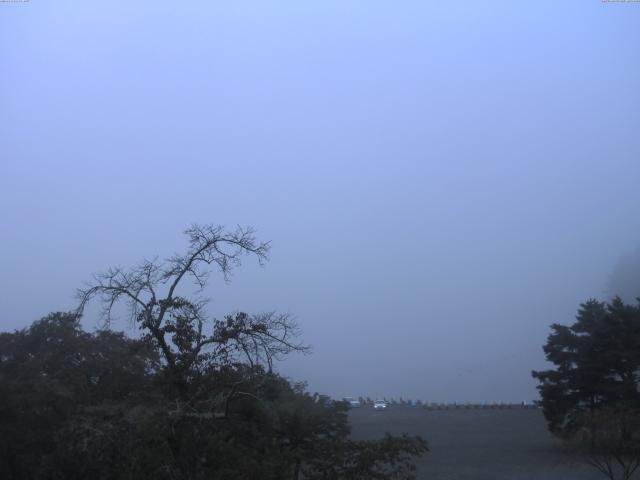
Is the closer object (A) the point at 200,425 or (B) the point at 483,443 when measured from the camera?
(A) the point at 200,425

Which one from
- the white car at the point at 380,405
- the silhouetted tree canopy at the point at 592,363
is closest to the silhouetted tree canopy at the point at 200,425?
the silhouetted tree canopy at the point at 592,363

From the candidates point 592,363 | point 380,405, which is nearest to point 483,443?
point 592,363

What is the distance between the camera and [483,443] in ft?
139

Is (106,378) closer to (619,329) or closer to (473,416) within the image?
(619,329)

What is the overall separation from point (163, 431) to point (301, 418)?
544cm

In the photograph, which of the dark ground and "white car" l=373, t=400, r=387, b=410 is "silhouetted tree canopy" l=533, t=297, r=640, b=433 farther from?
"white car" l=373, t=400, r=387, b=410

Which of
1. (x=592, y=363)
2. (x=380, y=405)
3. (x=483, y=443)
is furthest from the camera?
(x=380, y=405)

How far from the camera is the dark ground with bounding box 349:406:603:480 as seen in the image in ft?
102

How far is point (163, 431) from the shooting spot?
344 inches

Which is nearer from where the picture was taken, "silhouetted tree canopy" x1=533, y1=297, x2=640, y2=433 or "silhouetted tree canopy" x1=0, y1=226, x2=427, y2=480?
"silhouetted tree canopy" x1=0, y1=226, x2=427, y2=480

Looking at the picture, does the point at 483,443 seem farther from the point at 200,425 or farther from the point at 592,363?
the point at 200,425

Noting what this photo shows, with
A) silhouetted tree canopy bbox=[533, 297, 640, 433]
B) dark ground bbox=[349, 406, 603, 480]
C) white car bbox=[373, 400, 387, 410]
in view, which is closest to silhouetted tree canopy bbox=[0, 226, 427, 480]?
dark ground bbox=[349, 406, 603, 480]

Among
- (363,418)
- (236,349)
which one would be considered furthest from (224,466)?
(363,418)

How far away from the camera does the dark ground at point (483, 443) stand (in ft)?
102
